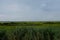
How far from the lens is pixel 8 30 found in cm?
657

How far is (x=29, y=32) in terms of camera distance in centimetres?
665

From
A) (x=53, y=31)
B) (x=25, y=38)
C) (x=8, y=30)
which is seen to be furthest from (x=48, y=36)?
(x=8, y=30)

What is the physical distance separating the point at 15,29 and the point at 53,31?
121 centimetres

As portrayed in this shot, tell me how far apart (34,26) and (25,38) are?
541mm

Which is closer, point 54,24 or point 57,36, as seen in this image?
point 57,36

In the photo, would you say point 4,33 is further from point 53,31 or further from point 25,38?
point 53,31

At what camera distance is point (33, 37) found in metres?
6.61

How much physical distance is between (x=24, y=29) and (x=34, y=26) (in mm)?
372

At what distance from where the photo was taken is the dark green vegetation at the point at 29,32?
257 inches

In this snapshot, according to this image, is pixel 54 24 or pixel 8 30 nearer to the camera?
pixel 8 30

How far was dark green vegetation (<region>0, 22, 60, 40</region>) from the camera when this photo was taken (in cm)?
652

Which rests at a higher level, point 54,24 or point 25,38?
point 54,24

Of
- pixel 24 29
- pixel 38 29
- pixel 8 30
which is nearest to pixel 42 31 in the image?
pixel 38 29

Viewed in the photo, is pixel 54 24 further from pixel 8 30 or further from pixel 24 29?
pixel 8 30
